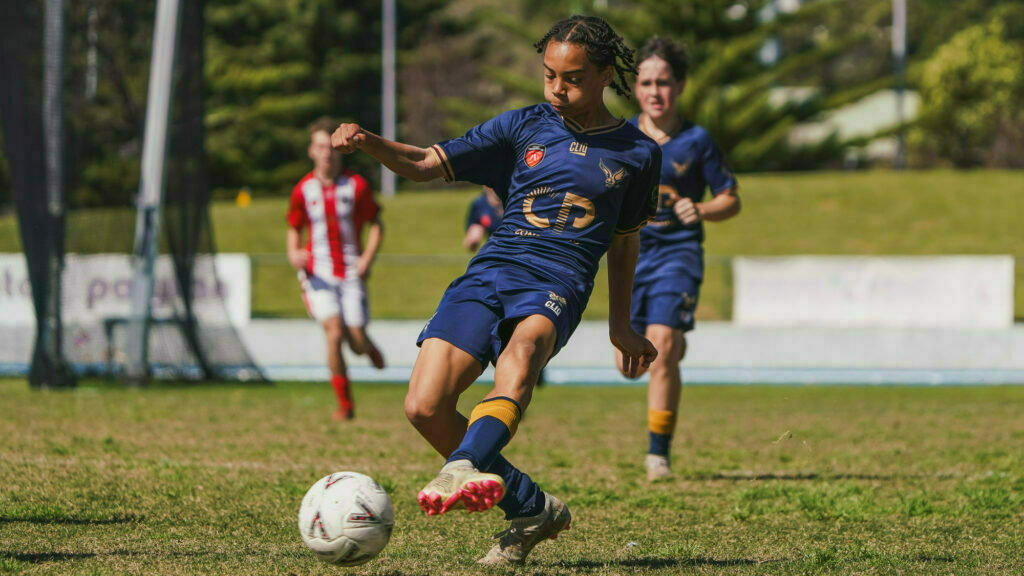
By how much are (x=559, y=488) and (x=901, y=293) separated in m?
12.4

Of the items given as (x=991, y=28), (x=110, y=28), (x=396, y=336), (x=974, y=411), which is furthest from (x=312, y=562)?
(x=991, y=28)

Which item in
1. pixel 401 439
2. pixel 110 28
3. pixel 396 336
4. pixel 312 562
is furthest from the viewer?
pixel 396 336

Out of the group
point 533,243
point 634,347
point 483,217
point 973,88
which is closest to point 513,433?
point 533,243

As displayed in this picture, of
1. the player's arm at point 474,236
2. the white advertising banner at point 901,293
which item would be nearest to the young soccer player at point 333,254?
the player's arm at point 474,236

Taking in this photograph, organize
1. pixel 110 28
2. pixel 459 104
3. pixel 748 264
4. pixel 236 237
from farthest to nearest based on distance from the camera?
pixel 459 104 → pixel 236 237 → pixel 748 264 → pixel 110 28

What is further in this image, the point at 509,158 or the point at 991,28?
the point at 991,28

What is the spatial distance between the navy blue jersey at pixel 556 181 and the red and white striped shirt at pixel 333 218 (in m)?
5.18

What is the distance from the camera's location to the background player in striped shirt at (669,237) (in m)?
6.91

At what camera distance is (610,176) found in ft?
14.6

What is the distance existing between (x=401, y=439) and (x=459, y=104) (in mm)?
35389

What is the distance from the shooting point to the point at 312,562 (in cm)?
439

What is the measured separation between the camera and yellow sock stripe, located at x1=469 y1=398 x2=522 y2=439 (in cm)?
398

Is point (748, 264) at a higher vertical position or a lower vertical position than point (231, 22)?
lower

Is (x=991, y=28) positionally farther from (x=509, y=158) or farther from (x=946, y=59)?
(x=509, y=158)
